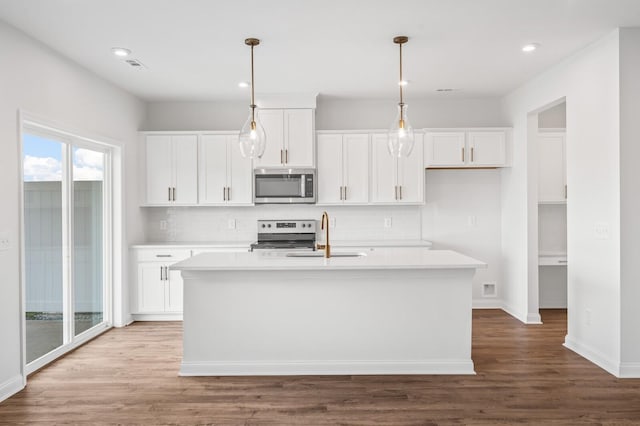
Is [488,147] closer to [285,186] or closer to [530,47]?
[530,47]

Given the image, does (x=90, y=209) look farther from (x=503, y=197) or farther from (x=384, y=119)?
(x=503, y=197)

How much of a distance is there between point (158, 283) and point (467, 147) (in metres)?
3.93

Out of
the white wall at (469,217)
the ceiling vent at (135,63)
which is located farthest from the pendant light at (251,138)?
the white wall at (469,217)

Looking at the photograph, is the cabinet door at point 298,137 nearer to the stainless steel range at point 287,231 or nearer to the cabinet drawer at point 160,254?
the stainless steel range at point 287,231

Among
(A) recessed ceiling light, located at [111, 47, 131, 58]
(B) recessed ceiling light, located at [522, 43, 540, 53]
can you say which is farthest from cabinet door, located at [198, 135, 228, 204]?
(B) recessed ceiling light, located at [522, 43, 540, 53]

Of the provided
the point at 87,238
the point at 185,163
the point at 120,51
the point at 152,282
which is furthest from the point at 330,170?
the point at 87,238

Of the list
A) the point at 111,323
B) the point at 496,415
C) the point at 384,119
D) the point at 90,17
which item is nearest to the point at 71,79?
the point at 90,17

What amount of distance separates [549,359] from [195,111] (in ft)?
15.5

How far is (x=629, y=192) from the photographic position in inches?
134

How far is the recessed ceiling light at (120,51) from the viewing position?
3736mm

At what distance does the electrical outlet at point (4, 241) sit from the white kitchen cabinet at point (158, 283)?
1.98m

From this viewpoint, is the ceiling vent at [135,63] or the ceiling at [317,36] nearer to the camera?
the ceiling at [317,36]

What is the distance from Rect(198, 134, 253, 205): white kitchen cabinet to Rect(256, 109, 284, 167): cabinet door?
0.30 m

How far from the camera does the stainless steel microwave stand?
5.36 m
